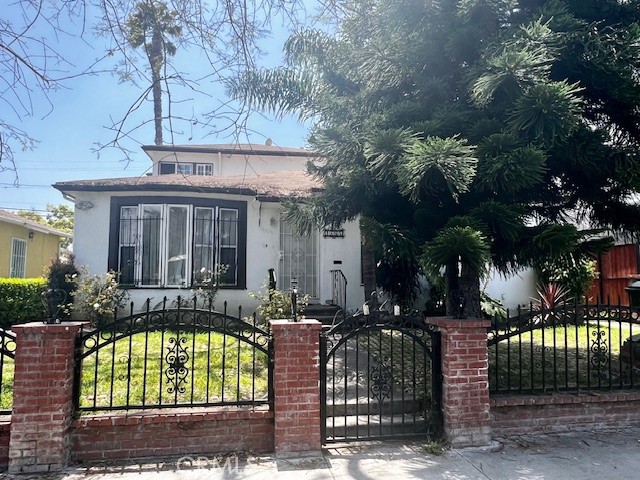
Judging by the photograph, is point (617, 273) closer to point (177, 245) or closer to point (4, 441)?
point (177, 245)

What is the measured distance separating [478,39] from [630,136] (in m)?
2.41

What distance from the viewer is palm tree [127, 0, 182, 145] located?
11.9ft

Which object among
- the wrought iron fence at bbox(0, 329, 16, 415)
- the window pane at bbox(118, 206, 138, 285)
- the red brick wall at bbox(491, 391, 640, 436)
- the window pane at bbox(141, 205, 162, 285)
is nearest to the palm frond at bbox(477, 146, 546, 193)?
the red brick wall at bbox(491, 391, 640, 436)

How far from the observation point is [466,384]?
170 inches

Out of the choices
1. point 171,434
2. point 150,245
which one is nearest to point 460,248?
point 171,434

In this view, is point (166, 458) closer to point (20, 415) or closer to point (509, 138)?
point (20, 415)

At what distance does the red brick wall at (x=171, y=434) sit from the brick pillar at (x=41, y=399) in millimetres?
184

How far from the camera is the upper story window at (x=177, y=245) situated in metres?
9.95

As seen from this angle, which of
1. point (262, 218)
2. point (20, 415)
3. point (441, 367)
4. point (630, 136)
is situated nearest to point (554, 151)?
point (630, 136)

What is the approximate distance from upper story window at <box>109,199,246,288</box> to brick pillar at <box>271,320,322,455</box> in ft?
19.8

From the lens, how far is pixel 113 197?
997 centimetres

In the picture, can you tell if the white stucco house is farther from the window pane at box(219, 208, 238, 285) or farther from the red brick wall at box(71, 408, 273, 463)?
the red brick wall at box(71, 408, 273, 463)

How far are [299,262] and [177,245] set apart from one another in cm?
304

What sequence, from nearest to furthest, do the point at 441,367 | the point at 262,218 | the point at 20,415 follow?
1. the point at 20,415
2. the point at 441,367
3. the point at 262,218
